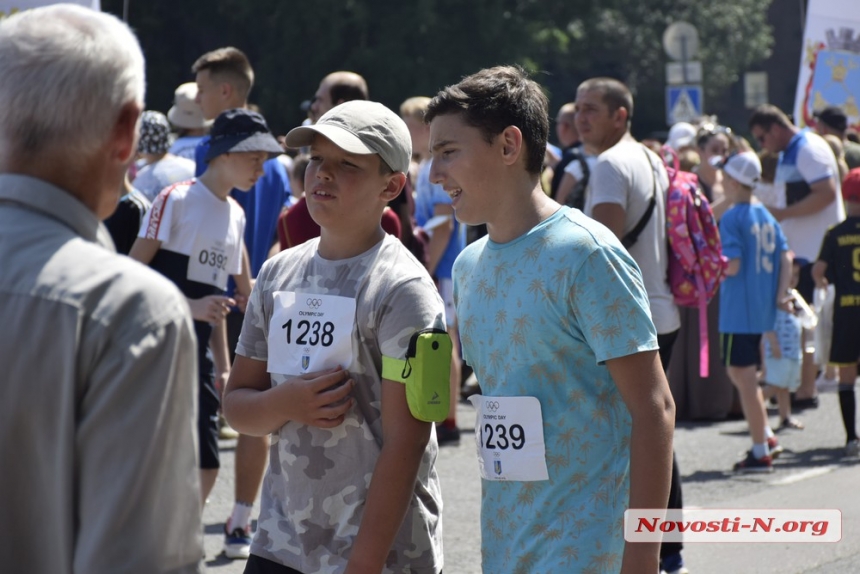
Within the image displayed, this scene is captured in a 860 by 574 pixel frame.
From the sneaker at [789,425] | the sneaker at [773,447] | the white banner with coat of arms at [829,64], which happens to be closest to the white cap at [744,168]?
the sneaker at [773,447]

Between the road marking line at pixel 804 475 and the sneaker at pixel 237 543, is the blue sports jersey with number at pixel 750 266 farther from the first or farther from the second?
the sneaker at pixel 237 543

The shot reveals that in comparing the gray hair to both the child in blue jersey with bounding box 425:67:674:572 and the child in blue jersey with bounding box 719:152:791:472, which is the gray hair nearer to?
the child in blue jersey with bounding box 425:67:674:572

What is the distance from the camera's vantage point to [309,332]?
112 inches

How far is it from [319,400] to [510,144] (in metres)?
0.73

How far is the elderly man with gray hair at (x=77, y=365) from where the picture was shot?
152cm

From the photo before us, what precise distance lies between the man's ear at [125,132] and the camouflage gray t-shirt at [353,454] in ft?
3.63

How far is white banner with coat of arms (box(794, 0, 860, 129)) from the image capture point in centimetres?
1220

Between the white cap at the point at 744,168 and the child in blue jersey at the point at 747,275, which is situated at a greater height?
the white cap at the point at 744,168

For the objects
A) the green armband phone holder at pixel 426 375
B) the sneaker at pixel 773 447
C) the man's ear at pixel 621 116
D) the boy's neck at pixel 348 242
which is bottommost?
the sneaker at pixel 773 447

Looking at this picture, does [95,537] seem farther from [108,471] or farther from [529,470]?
[529,470]

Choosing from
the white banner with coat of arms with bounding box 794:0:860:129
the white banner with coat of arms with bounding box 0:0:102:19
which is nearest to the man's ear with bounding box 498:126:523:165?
the white banner with coat of arms with bounding box 0:0:102:19

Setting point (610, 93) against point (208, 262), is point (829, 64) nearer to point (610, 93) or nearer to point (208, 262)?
point (610, 93)

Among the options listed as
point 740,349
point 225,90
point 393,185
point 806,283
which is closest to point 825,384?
point 806,283

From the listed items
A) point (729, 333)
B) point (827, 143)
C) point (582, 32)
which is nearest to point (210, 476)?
point (729, 333)
